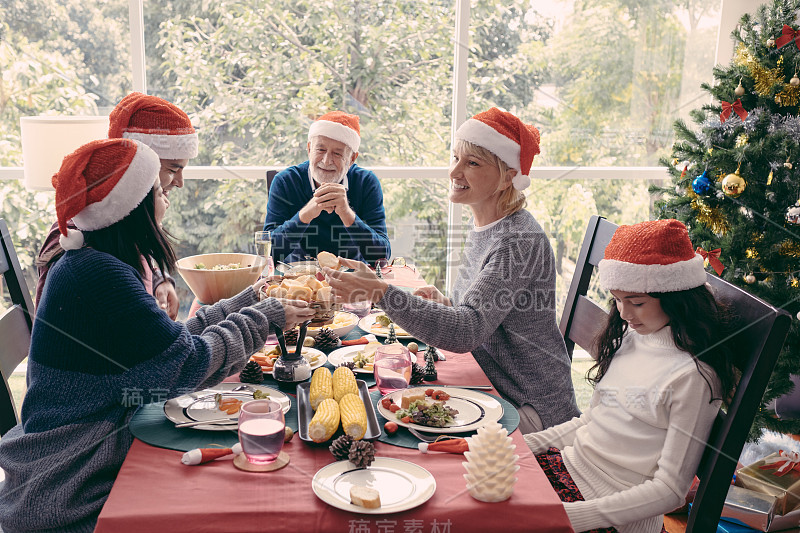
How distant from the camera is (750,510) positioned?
7.72 feet

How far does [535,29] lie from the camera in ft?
13.2

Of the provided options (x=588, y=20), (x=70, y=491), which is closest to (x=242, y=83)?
(x=588, y=20)

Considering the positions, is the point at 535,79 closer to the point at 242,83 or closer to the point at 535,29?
the point at 535,29

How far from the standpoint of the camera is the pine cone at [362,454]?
1159mm

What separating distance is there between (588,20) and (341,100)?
5.18 feet

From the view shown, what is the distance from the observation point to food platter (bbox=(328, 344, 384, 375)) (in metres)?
1.62

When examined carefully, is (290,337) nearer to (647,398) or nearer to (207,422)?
(207,422)

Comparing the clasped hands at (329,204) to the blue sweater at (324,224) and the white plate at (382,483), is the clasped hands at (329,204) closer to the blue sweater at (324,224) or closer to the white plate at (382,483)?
the blue sweater at (324,224)

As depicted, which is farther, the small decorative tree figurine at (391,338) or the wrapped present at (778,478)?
the wrapped present at (778,478)

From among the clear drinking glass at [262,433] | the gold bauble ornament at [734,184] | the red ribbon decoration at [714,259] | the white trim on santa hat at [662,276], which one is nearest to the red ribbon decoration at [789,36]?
the gold bauble ornament at [734,184]

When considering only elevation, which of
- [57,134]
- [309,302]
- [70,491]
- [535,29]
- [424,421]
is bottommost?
[70,491]

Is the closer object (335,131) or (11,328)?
(11,328)

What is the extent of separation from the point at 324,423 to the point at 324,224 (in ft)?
5.64

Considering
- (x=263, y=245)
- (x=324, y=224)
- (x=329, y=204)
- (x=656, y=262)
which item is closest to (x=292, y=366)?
(x=263, y=245)
